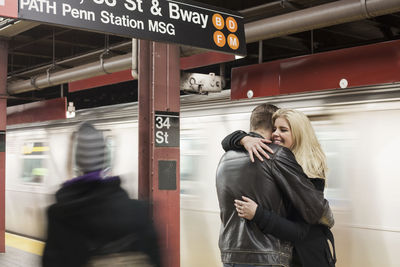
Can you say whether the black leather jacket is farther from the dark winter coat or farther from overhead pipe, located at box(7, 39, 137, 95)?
overhead pipe, located at box(7, 39, 137, 95)

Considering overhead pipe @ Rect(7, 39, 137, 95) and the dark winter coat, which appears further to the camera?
overhead pipe @ Rect(7, 39, 137, 95)

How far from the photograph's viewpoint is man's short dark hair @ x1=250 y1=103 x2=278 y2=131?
2.40m

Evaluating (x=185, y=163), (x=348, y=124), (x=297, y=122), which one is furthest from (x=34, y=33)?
(x=297, y=122)

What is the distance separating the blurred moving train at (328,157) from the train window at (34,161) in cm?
13

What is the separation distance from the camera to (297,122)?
239cm

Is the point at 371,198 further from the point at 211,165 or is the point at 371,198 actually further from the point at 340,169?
the point at 211,165

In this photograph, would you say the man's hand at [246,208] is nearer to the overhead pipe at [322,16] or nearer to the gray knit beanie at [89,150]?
the gray knit beanie at [89,150]

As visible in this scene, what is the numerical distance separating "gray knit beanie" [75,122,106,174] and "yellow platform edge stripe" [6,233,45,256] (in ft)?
21.9

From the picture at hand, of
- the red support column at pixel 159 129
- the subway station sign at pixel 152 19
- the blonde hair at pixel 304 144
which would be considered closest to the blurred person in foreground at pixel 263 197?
the blonde hair at pixel 304 144

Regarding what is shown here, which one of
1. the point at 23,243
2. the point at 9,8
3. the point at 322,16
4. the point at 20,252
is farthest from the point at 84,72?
the point at 9,8

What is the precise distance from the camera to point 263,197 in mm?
2209

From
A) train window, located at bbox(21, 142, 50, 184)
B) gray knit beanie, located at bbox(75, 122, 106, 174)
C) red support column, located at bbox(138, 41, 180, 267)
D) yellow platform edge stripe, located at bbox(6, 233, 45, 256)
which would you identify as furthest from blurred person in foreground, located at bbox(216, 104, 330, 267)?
train window, located at bbox(21, 142, 50, 184)

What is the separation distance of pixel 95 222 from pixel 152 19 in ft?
7.79

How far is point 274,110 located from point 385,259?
2.48 meters
